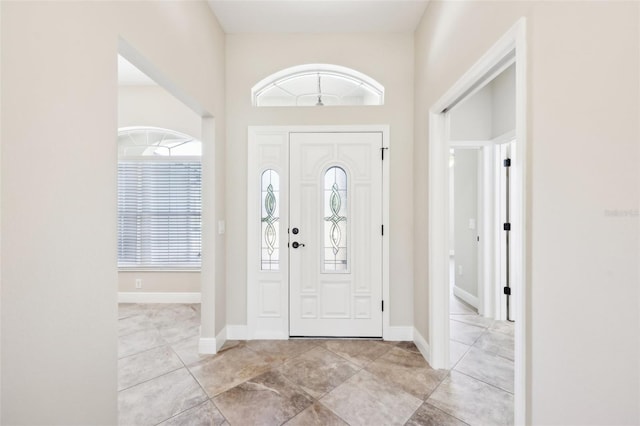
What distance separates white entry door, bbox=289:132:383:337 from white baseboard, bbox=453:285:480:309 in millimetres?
1741

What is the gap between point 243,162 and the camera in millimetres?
2727

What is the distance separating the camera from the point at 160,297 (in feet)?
12.5

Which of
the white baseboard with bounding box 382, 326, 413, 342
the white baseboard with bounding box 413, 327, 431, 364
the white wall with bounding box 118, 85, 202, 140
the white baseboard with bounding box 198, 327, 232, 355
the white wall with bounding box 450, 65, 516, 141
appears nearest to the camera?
the white baseboard with bounding box 413, 327, 431, 364

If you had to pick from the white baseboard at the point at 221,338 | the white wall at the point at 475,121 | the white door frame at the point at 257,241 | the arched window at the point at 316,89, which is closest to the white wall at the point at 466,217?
the white wall at the point at 475,121

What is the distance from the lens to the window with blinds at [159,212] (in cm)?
385

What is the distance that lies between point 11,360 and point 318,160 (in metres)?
2.37

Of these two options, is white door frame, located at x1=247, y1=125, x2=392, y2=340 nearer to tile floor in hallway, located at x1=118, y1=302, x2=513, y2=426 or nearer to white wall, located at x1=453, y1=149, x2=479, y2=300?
tile floor in hallway, located at x1=118, y1=302, x2=513, y2=426

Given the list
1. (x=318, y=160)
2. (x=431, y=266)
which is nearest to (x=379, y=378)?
(x=431, y=266)

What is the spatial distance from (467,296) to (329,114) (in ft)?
10.6

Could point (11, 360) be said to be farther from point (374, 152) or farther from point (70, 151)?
point (374, 152)

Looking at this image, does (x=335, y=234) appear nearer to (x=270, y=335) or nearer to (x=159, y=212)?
(x=270, y=335)

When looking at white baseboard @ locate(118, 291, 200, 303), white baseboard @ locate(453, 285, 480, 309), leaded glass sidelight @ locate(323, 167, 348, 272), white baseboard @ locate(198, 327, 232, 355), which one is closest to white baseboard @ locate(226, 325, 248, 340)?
white baseboard @ locate(198, 327, 232, 355)

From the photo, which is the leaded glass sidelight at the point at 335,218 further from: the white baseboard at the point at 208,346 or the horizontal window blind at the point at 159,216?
the horizontal window blind at the point at 159,216

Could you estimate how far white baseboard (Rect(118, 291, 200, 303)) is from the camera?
3801 mm
